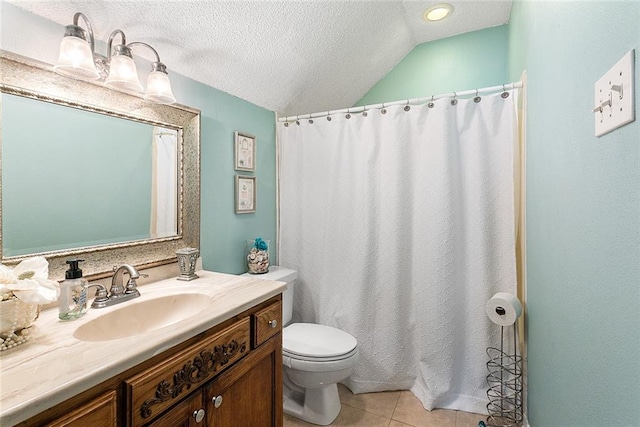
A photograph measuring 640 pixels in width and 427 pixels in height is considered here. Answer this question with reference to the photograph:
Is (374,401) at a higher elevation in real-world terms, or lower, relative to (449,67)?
lower

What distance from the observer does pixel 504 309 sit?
1525 mm

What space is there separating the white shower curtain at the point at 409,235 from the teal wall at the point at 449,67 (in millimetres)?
682

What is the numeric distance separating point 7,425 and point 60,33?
1.24 metres

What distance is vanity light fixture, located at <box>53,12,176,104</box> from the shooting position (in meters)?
1.01

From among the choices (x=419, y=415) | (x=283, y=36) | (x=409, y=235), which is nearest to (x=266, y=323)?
(x=409, y=235)

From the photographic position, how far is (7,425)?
538mm

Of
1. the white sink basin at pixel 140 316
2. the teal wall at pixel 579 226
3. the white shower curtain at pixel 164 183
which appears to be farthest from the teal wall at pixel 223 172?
the teal wall at pixel 579 226

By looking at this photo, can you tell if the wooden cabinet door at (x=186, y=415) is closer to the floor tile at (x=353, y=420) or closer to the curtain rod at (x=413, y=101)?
the floor tile at (x=353, y=420)

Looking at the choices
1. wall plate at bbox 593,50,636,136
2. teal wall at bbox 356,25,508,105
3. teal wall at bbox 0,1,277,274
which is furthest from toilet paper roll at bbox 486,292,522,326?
teal wall at bbox 356,25,508,105

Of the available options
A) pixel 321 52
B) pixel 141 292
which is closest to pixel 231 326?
pixel 141 292

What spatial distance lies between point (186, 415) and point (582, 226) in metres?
1.21

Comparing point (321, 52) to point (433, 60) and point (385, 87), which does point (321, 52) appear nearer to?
point (385, 87)

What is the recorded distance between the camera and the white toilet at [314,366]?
1587mm

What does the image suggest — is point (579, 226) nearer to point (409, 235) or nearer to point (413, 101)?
point (409, 235)
